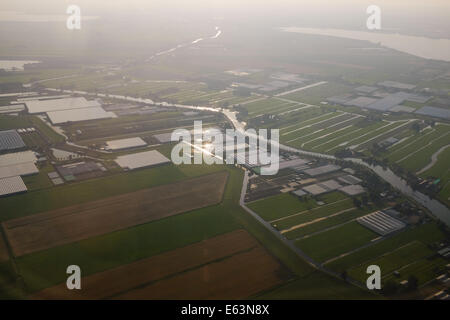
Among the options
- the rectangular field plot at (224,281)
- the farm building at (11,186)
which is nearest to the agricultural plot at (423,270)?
the rectangular field plot at (224,281)

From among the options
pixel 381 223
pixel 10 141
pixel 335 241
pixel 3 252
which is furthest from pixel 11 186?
pixel 381 223

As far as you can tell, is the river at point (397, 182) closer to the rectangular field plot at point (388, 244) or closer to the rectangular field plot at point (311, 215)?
the rectangular field plot at point (388, 244)

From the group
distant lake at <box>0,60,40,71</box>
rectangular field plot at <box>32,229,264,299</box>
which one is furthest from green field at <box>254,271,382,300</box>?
distant lake at <box>0,60,40,71</box>

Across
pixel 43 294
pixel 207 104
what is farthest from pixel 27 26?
pixel 43 294

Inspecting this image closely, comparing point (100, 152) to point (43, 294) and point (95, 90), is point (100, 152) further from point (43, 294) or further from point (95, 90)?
A: point (95, 90)

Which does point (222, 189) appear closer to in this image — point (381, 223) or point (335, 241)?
point (335, 241)
